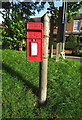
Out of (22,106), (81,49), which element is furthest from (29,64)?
(81,49)

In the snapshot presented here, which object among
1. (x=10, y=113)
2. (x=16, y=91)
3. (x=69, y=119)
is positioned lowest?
(x=69, y=119)

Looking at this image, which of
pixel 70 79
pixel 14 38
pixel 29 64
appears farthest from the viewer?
pixel 14 38

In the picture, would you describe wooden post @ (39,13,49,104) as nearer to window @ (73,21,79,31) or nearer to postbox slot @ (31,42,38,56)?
postbox slot @ (31,42,38,56)

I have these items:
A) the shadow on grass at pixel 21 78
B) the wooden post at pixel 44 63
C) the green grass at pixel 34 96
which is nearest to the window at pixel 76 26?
the green grass at pixel 34 96

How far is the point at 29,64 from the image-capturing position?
5055 millimetres

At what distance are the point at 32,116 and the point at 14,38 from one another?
5.20 m

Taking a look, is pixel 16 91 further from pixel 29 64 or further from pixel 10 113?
pixel 29 64

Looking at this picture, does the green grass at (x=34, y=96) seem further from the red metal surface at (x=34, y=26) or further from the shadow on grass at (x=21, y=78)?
the red metal surface at (x=34, y=26)

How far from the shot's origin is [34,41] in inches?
98.6

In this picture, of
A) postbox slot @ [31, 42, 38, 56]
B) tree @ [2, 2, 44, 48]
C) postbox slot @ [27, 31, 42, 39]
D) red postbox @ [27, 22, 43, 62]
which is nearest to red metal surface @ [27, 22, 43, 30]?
red postbox @ [27, 22, 43, 62]

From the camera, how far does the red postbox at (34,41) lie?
2414 mm

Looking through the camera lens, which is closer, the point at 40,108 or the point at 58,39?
the point at 40,108

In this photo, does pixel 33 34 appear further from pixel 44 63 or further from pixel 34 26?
pixel 44 63

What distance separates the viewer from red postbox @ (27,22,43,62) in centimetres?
241
